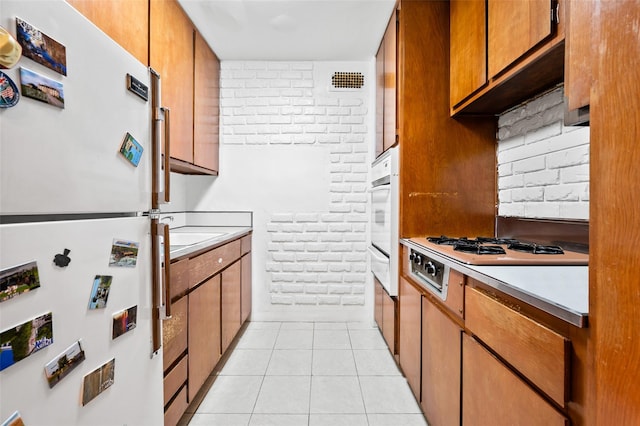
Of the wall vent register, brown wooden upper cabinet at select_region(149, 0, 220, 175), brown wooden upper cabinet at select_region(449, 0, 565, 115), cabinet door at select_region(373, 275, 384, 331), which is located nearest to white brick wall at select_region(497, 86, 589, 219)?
brown wooden upper cabinet at select_region(449, 0, 565, 115)

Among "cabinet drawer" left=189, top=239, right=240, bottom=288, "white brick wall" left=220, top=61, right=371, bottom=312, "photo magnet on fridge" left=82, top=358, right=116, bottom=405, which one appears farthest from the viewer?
"white brick wall" left=220, top=61, right=371, bottom=312

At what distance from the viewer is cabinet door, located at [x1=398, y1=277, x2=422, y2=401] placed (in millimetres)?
1663

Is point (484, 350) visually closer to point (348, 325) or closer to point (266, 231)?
point (348, 325)

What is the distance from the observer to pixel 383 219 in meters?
2.32

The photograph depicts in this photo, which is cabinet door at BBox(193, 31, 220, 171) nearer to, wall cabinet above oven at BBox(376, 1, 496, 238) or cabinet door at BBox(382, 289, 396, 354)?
wall cabinet above oven at BBox(376, 1, 496, 238)

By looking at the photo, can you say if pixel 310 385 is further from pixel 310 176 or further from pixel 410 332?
pixel 310 176

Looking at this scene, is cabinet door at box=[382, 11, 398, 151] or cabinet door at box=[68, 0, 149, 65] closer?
cabinet door at box=[68, 0, 149, 65]

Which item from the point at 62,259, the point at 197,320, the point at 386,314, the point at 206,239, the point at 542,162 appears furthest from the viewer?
the point at 386,314

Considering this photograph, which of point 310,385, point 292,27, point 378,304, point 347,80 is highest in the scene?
point 292,27

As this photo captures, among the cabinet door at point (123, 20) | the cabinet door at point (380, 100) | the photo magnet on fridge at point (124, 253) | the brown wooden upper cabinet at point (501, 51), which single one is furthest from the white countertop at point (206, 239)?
the brown wooden upper cabinet at point (501, 51)

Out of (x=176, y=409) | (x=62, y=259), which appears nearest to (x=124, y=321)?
(x=62, y=259)

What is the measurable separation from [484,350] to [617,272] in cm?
53

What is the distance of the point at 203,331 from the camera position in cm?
182

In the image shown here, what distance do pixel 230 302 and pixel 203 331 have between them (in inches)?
20.5
